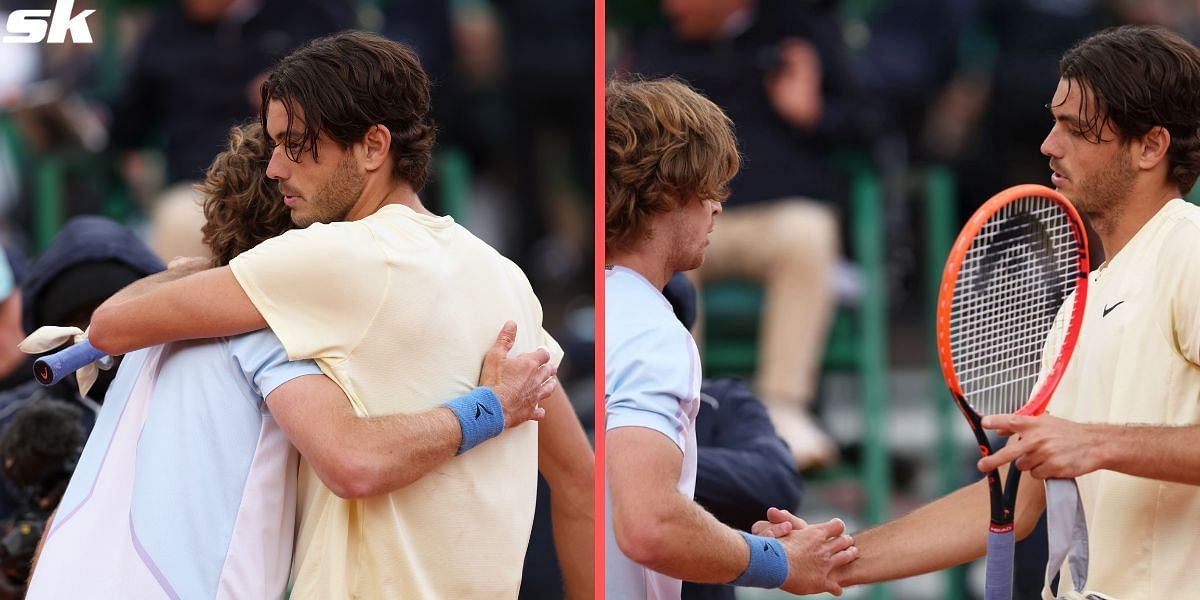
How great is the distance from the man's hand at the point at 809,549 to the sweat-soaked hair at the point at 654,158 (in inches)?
20.2

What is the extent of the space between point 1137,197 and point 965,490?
0.60 meters

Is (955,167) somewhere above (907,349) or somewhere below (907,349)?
above

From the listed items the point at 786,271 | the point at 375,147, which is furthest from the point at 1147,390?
the point at 786,271

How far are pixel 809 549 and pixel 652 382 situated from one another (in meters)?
0.42

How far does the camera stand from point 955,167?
17.3ft

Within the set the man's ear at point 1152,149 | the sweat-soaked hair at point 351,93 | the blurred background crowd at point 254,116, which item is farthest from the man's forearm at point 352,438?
the blurred background crowd at point 254,116

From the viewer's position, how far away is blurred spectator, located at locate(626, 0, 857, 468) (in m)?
4.46

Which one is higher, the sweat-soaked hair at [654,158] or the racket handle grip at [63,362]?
the sweat-soaked hair at [654,158]

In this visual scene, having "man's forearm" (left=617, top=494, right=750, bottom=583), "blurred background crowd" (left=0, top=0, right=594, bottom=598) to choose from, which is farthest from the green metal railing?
"man's forearm" (left=617, top=494, right=750, bottom=583)

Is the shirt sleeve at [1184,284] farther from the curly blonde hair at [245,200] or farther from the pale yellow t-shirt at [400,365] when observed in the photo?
the curly blonde hair at [245,200]

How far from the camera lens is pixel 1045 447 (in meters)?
2.19

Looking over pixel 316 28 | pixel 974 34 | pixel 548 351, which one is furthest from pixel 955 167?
pixel 548 351

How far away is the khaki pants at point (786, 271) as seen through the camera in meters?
4.54

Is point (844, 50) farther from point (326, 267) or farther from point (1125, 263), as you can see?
point (326, 267)
